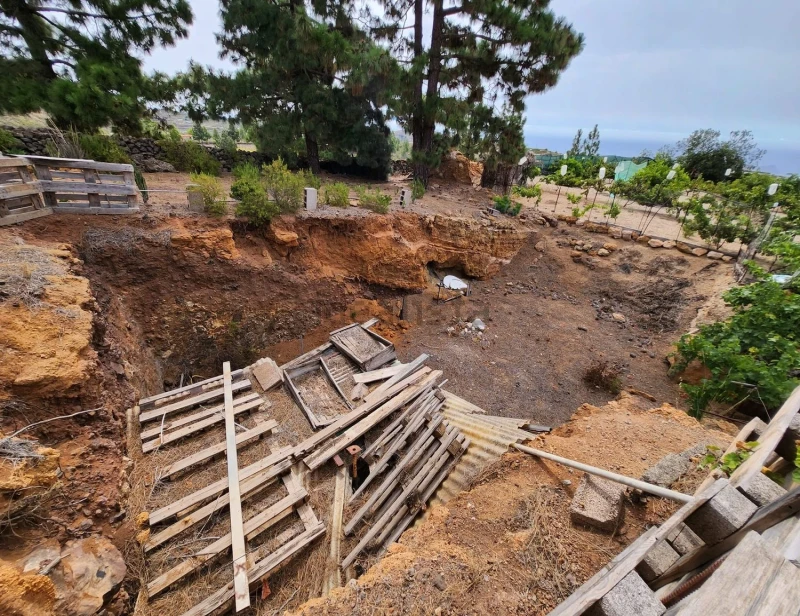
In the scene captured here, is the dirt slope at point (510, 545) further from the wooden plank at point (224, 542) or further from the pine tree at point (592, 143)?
the pine tree at point (592, 143)

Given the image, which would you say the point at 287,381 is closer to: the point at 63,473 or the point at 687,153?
the point at 63,473

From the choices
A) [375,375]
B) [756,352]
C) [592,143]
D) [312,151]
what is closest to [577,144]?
[592,143]

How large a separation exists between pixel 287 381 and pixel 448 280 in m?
7.10

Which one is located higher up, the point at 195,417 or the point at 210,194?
the point at 210,194

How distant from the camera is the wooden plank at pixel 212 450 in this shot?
14.0ft

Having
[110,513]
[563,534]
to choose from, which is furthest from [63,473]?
[563,534]

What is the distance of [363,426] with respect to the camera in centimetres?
505

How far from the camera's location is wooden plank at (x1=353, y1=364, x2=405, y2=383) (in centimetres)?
616

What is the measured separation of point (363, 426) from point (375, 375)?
1.35 m

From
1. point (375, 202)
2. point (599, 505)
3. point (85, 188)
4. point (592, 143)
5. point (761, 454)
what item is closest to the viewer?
Answer: point (761, 454)

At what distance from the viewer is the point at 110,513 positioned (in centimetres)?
336

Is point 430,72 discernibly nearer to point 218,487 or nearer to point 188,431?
point 188,431

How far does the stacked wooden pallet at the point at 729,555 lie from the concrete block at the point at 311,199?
928 centimetres

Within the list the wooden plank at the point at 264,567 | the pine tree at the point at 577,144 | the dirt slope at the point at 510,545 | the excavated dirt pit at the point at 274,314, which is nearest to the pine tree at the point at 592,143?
the pine tree at the point at 577,144
